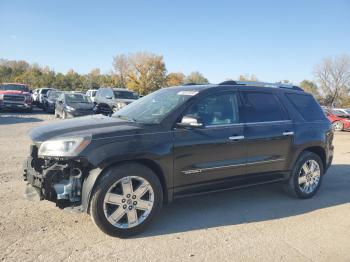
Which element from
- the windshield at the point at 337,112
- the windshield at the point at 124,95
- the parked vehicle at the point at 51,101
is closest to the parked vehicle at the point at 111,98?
the windshield at the point at 124,95

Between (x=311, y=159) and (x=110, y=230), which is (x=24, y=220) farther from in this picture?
(x=311, y=159)

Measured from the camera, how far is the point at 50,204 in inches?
195

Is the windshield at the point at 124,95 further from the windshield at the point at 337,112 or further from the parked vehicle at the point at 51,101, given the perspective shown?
the windshield at the point at 337,112

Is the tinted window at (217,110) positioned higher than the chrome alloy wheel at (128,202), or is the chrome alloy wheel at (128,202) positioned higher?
the tinted window at (217,110)

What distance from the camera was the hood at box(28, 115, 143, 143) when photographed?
4.03m

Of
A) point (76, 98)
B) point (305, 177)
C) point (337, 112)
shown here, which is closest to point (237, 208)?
point (305, 177)

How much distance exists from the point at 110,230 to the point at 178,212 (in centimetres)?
124

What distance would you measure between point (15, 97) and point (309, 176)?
2028cm

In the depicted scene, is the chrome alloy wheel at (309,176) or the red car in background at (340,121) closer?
the chrome alloy wheel at (309,176)

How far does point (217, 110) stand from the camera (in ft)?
16.0

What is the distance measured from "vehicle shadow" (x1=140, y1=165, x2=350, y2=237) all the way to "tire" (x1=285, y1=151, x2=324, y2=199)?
13 centimetres

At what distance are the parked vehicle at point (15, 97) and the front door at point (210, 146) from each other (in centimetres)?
1994

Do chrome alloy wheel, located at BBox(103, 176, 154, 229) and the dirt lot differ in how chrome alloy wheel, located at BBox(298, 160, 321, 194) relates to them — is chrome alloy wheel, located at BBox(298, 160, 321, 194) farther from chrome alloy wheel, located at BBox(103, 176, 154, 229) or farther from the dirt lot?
chrome alloy wheel, located at BBox(103, 176, 154, 229)

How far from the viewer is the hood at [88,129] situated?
4.03 metres
